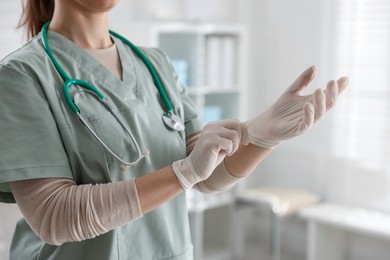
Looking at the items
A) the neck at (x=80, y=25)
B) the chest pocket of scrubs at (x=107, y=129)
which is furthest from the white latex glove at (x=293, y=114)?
the neck at (x=80, y=25)

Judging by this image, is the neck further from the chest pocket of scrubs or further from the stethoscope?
the chest pocket of scrubs

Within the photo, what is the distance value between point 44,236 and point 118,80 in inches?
16.2

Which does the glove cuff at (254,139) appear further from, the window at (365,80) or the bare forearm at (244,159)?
the window at (365,80)

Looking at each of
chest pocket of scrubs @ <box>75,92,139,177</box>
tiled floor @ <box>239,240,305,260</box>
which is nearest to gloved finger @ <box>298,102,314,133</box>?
chest pocket of scrubs @ <box>75,92,139,177</box>

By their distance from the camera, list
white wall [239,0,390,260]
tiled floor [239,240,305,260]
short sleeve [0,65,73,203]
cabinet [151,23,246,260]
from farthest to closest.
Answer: tiled floor [239,240,305,260] < white wall [239,0,390,260] < cabinet [151,23,246,260] < short sleeve [0,65,73,203]

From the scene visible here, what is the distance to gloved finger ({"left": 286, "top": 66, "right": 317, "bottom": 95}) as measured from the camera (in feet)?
4.17

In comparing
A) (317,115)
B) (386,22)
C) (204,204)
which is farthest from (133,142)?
(386,22)

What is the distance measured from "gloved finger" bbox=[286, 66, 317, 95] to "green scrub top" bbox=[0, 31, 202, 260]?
0.30 m

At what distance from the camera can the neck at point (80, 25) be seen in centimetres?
130

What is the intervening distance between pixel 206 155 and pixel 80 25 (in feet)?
1.46

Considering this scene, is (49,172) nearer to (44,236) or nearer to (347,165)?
(44,236)

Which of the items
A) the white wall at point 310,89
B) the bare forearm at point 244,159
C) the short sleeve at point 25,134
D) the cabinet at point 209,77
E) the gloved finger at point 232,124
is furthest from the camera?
the white wall at point 310,89

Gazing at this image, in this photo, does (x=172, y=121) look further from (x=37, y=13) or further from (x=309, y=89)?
(x=309, y=89)

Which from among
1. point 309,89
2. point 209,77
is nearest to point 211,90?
point 209,77
